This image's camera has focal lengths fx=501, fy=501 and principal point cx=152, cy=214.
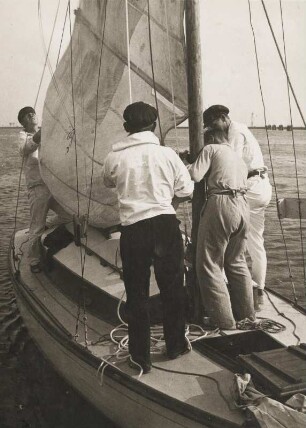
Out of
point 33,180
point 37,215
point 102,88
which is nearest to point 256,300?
point 102,88

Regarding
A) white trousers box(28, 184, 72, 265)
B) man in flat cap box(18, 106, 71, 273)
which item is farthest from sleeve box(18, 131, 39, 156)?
white trousers box(28, 184, 72, 265)

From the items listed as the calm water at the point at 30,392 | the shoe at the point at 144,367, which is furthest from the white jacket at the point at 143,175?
the calm water at the point at 30,392

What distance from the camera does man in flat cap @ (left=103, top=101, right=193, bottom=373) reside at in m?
4.23

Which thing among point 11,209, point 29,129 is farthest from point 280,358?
point 11,209

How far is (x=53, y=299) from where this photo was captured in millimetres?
6410

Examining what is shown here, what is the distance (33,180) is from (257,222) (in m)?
3.78

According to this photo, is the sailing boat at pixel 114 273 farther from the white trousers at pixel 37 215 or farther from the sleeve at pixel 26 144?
the sleeve at pixel 26 144

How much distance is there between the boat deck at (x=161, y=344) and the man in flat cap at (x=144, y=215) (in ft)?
0.92

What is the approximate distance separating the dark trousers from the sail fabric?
66.8 inches

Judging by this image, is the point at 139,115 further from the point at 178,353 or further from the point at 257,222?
the point at 257,222

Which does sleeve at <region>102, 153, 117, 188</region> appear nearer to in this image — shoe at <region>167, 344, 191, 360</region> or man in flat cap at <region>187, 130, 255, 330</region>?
man in flat cap at <region>187, 130, 255, 330</region>

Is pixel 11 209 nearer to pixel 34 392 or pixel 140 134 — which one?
pixel 34 392

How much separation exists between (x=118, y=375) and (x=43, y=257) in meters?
3.32

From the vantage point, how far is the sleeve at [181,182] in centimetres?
440
